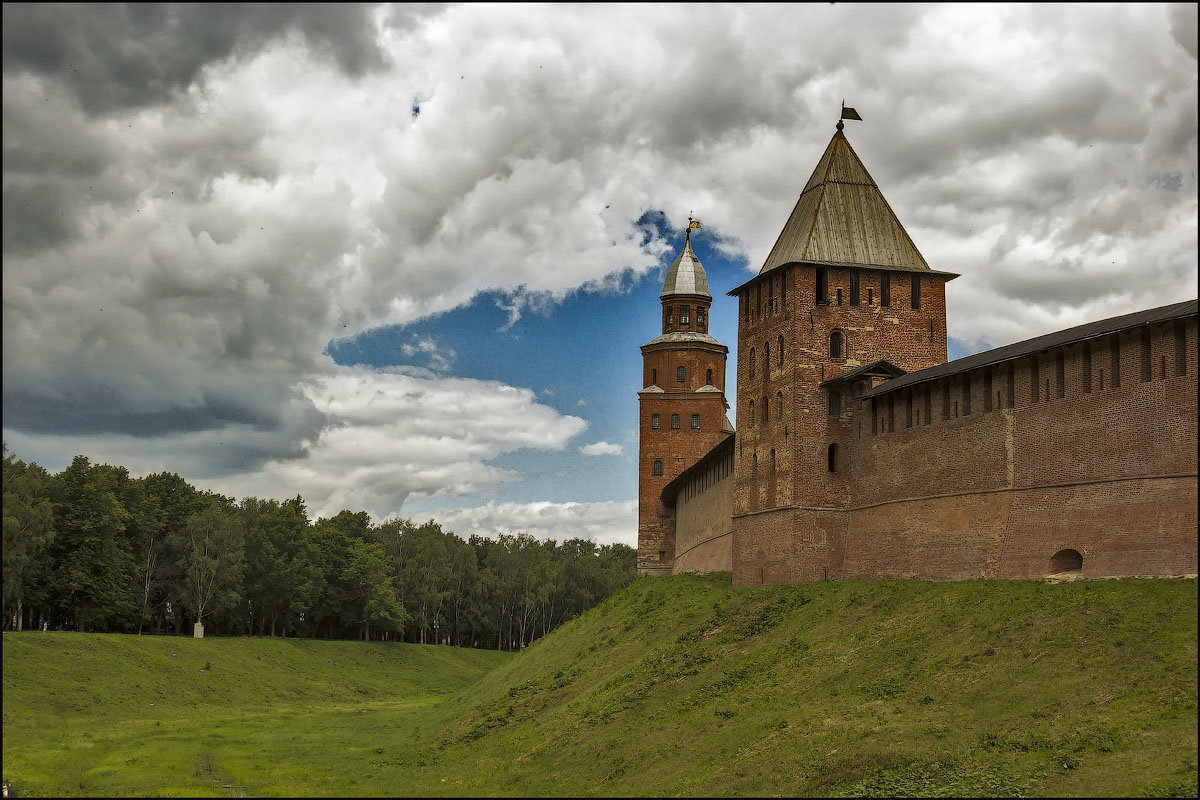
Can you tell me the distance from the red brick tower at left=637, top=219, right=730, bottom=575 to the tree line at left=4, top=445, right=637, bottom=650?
28809mm

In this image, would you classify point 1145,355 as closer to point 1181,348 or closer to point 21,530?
point 1181,348

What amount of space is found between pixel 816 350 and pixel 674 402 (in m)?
31.7

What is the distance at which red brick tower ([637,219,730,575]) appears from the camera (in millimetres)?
70438

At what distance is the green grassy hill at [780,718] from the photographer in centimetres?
2255

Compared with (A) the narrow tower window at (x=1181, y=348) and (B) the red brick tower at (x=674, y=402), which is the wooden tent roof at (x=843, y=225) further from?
(B) the red brick tower at (x=674, y=402)

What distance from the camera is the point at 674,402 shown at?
73438mm

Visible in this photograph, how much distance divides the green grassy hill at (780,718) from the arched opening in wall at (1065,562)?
823 millimetres

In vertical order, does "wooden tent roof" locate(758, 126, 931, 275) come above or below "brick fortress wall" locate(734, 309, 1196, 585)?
above

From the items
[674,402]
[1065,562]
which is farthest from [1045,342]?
[674,402]

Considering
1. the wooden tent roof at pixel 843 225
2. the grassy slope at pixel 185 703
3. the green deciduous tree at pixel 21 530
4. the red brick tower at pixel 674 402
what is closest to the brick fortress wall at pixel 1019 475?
the wooden tent roof at pixel 843 225

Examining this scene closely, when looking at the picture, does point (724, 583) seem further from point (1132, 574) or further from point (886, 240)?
point (1132, 574)

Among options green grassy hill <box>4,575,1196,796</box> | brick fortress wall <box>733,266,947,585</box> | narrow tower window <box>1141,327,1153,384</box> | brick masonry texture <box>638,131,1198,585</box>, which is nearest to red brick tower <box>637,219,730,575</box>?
brick masonry texture <box>638,131,1198,585</box>

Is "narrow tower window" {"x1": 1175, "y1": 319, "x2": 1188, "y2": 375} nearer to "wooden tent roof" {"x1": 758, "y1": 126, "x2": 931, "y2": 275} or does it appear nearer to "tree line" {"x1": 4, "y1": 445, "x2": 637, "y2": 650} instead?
"wooden tent roof" {"x1": 758, "y1": 126, "x2": 931, "y2": 275}

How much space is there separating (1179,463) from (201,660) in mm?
55599
